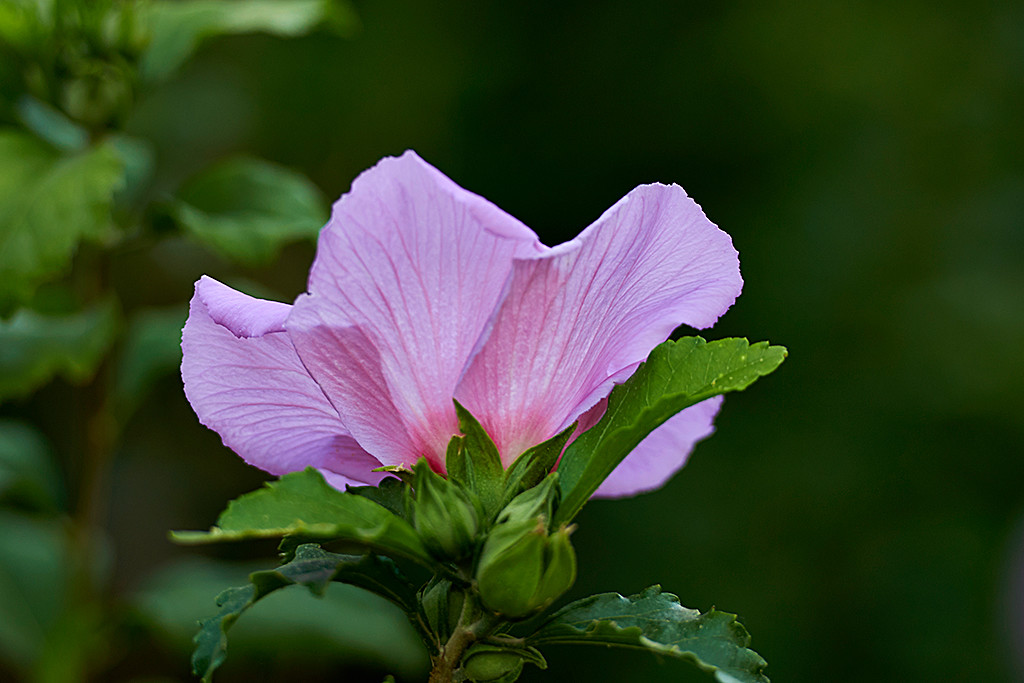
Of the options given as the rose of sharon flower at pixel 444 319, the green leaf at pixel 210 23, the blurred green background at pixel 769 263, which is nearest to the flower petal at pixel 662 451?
the rose of sharon flower at pixel 444 319

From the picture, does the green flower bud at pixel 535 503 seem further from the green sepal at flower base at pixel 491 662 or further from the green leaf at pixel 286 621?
the green leaf at pixel 286 621

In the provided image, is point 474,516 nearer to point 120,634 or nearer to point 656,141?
point 120,634

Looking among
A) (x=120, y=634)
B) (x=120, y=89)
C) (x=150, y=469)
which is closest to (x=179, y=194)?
(x=120, y=89)

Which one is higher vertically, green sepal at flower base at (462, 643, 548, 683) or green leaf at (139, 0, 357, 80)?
green leaf at (139, 0, 357, 80)

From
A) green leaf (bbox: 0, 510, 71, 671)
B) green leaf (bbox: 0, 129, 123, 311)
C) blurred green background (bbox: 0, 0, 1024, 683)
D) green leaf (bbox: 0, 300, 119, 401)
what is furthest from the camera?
blurred green background (bbox: 0, 0, 1024, 683)

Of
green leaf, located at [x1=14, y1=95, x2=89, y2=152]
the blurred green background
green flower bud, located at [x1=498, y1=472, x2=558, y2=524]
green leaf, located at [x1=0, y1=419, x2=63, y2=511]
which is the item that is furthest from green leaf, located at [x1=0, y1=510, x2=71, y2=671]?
green flower bud, located at [x1=498, y1=472, x2=558, y2=524]

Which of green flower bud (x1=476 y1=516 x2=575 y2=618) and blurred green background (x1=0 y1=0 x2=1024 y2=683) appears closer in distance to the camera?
green flower bud (x1=476 y1=516 x2=575 y2=618)

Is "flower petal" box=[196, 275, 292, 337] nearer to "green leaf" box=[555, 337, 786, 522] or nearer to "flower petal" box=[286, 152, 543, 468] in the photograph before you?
"flower petal" box=[286, 152, 543, 468]

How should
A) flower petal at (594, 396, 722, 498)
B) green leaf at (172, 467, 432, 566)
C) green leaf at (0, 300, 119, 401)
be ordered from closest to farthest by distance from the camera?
green leaf at (172, 467, 432, 566) → flower petal at (594, 396, 722, 498) → green leaf at (0, 300, 119, 401)
